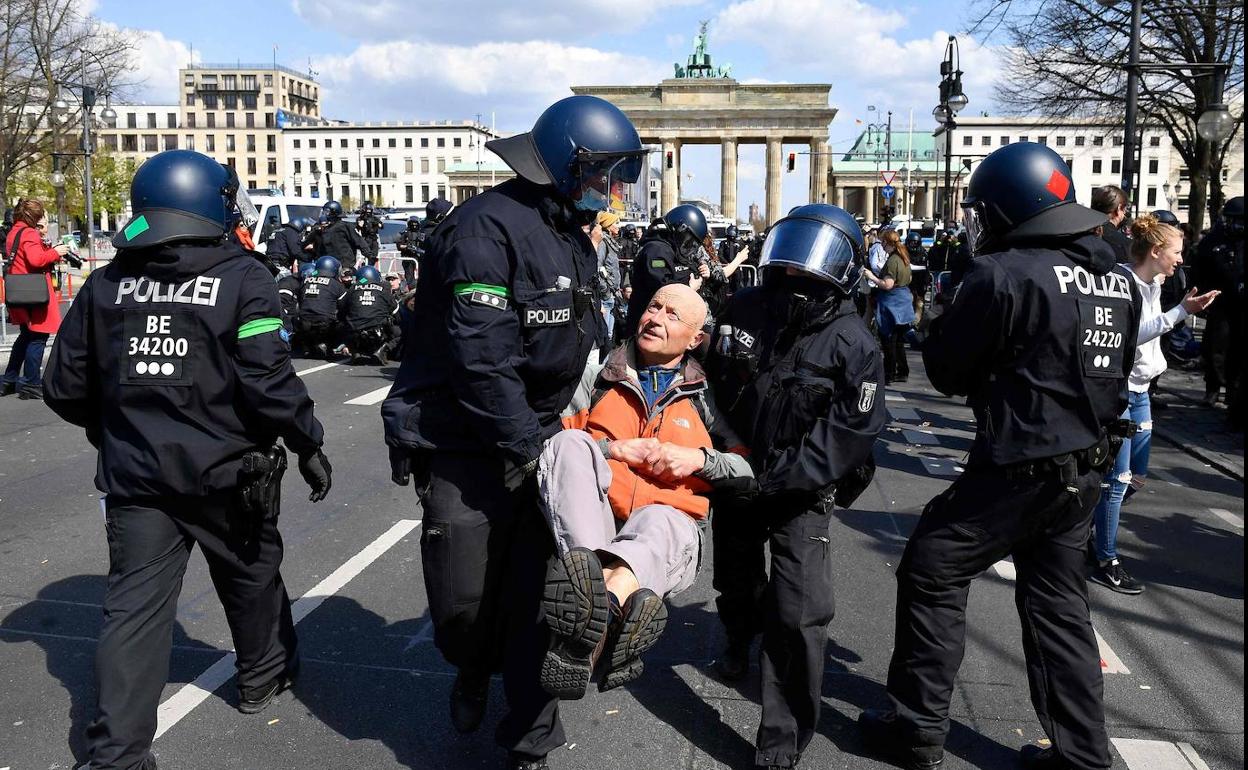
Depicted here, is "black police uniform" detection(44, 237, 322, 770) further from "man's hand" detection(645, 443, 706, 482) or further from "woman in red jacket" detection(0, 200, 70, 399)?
"woman in red jacket" detection(0, 200, 70, 399)

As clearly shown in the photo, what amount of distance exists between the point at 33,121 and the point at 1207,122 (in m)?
40.9

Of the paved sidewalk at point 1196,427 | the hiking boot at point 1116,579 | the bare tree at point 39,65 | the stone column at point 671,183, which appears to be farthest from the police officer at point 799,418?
the stone column at point 671,183

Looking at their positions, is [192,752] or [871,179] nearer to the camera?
[192,752]

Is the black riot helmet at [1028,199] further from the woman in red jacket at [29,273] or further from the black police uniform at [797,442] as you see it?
the woman in red jacket at [29,273]

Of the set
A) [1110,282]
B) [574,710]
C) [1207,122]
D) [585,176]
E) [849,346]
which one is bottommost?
[574,710]

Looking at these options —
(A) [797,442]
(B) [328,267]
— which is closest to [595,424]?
(A) [797,442]

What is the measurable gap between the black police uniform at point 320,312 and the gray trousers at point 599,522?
11872mm

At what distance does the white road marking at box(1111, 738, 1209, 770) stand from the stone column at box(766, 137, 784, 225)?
81677 millimetres

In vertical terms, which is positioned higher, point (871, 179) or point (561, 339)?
point (871, 179)

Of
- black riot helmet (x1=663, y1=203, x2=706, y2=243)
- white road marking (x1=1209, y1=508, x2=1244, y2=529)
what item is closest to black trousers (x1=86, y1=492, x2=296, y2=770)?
black riot helmet (x1=663, y1=203, x2=706, y2=243)

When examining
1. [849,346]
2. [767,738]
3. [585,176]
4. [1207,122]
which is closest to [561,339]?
[585,176]

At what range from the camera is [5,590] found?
4.97 m

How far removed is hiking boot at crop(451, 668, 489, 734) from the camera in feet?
11.0

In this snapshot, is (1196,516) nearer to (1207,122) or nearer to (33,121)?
(1207,122)
